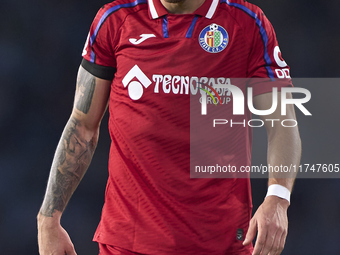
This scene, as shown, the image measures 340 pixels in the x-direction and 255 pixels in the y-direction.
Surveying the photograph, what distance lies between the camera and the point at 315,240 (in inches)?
159

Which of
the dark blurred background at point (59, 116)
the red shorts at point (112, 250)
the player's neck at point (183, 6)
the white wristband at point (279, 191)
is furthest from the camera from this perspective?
the dark blurred background at point (59, 116)

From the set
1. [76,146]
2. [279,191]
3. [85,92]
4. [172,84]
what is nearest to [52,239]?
[76,146]

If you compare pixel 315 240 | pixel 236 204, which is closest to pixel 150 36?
pixel 236 204

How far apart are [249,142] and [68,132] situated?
64cm

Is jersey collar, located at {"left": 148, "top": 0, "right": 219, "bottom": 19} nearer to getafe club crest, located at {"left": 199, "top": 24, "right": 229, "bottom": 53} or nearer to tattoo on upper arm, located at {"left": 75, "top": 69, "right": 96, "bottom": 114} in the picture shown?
getafe club crest, located at {"left": 199, "top": 24, "right": 229, "bottom": 53}

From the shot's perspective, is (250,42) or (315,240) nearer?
(250,42)

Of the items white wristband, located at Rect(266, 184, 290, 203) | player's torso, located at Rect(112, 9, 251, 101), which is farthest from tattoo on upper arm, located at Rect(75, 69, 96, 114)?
white wristband, located at Rect(266, 184, 290, 203)

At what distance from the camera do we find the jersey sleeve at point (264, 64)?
→ 1.81 metres

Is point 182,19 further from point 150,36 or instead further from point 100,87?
point 100,87

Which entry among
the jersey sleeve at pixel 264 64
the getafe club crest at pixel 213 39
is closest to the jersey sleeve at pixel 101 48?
the getafe club crest at pixel 213 39

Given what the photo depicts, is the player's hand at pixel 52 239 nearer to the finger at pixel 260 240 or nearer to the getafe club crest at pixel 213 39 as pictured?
the finger at pixel 260 240

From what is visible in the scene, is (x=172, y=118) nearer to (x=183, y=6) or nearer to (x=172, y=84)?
(x=172, y=84)

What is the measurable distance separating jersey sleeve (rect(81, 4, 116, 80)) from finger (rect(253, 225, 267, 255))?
2.50 ft

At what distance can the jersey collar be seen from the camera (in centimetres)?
188
